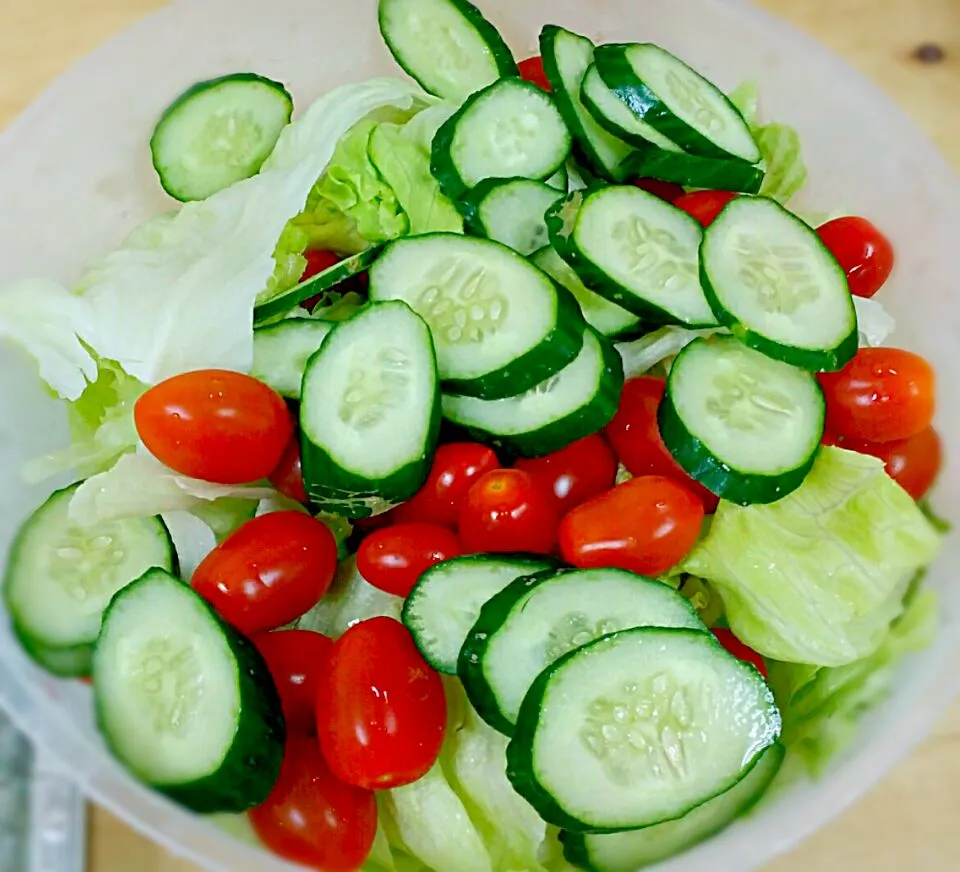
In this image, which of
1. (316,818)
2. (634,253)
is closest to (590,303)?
(634,253)

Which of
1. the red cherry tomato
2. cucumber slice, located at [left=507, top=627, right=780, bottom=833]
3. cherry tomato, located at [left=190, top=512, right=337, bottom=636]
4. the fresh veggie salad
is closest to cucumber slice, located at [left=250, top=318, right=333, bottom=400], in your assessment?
the fresh veggie salad

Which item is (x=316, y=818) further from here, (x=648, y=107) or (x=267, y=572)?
(x=648, y=107)

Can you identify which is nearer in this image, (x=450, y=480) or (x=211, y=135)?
(x=450, y=480)

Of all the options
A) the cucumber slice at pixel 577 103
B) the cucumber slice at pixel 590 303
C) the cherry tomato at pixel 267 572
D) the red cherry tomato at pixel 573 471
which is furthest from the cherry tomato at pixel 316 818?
the cucumber slice at pixel 577 103

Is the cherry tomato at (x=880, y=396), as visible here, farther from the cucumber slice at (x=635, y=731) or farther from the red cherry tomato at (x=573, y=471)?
the cucumber slice at (x=635, y=731)

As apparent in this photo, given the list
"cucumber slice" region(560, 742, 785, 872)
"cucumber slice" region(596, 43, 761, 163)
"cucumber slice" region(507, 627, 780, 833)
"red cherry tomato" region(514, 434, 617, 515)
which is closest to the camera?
"cucumber slice" region(507, 627, 780, 833)

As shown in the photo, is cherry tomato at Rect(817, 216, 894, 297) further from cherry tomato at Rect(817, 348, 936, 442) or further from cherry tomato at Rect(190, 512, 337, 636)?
cherry tomato at Rect(190, 512, 337, 636)
